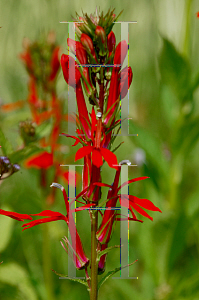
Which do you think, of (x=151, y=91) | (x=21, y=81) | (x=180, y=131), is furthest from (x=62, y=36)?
(x=180, y=131)

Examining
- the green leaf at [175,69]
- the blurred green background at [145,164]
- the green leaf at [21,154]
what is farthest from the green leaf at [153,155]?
the green leaf at [21,154]

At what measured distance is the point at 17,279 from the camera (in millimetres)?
584

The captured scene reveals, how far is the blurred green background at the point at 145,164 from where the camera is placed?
1.97ft

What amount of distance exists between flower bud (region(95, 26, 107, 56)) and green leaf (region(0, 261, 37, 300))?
47 centimetres

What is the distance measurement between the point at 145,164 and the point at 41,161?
0.74ft

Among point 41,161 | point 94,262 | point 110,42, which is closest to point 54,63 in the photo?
point 41,161

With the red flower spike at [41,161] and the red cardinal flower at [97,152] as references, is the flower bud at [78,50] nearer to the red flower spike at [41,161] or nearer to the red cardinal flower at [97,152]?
the red cardinal flower at [97,152]

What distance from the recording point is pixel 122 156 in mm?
917

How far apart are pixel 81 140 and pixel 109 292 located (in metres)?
0.53

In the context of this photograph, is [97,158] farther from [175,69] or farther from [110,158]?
[175,69]

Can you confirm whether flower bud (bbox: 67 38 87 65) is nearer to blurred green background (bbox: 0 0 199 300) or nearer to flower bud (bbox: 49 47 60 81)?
blurred green background (bbox: 0 0 199 300)

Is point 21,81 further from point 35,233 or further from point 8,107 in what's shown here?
point 35,233

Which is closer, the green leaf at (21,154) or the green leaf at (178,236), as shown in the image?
the green leaf at (21,154)

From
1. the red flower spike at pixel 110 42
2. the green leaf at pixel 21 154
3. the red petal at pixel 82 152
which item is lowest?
the green leaf at pixel 21 154
